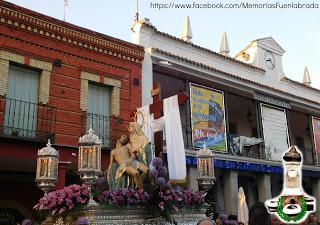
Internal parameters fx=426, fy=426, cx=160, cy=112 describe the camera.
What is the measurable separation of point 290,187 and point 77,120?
434 inches

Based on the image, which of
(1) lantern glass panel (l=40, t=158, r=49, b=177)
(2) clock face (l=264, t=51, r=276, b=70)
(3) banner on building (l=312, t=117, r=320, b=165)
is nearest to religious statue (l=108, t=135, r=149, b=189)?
(1) lantern glass panel (l=40, t=158, r=49, b=177)

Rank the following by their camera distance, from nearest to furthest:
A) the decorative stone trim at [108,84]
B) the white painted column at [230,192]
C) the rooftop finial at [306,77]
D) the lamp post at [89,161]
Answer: the lamp post at [89,161] → the decorative stone trim at [108,84] → the white painted column at [230,192] → the rooftop finial at [306,77]

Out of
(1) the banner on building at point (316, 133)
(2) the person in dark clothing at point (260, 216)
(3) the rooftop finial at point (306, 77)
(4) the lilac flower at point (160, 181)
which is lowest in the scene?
(2) the person in dark clothing at point (260, 216)

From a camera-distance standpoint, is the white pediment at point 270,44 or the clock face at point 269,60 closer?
the white pediment at point 270,44

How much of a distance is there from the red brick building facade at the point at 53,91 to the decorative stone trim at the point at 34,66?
3cm

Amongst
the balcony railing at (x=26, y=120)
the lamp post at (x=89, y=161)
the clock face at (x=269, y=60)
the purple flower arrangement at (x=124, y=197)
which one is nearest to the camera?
the purple flower arrangement at (x=124, y=197)

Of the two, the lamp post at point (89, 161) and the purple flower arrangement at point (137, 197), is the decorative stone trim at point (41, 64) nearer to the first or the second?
the purple flower arrangement at point (137, 197)

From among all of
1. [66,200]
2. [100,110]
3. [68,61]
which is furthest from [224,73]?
[66,200]

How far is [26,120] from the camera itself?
12664mm

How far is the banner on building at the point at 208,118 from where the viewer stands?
53.9 feet

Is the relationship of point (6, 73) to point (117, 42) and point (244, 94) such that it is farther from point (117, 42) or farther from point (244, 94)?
point (244, 94)

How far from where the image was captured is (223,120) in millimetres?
17594

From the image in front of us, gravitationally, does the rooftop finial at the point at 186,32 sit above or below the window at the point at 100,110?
above

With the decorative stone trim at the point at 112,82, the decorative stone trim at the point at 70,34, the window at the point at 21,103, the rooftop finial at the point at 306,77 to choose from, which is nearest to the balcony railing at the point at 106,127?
the decorative stone trim at the point at 112,82
